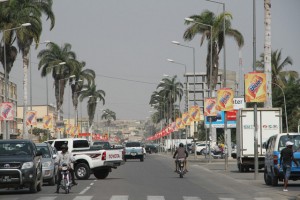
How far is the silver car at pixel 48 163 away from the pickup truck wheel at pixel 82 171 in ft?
11.4

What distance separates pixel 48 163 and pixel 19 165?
6.14 metres

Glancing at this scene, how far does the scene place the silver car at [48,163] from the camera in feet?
112

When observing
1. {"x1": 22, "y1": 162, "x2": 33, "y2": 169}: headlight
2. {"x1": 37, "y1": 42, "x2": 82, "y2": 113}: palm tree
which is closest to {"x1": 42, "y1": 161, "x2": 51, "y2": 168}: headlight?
{"x1": 22, "y1": 162, "x2": 33, "y2": 169}: headlight

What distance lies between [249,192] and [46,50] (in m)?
79.4

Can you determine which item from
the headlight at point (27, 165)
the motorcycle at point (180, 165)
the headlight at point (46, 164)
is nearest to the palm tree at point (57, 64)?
the motorcycle at point (180, 165)

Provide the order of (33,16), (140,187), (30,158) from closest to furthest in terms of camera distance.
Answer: (30,158), (140,187), (33,16)

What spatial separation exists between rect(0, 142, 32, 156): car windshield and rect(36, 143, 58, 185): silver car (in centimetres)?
446

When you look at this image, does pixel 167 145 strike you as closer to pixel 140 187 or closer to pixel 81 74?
pixel 81 74

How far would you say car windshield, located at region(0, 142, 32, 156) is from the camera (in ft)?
95.2

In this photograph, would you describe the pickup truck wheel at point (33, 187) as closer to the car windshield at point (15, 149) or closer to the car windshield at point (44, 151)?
the car windshield at point (15, 149)

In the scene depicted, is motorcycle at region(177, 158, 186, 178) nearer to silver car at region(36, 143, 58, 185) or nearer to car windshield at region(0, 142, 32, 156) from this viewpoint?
silver car at region(36, 143, 58, 185)

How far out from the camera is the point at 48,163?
34.1m

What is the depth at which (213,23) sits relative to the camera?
261 ft

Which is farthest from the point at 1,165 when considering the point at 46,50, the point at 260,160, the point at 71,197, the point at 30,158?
the point at 46,50
